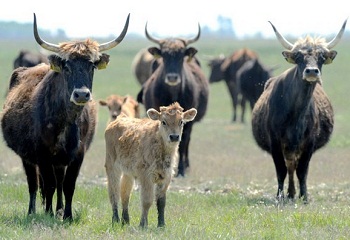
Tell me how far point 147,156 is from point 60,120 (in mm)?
1475

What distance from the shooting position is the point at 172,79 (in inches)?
681

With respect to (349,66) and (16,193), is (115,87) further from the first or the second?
(16,193)

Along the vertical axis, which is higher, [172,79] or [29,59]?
[172,79]

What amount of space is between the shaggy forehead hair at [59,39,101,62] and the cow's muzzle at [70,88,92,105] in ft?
1.93

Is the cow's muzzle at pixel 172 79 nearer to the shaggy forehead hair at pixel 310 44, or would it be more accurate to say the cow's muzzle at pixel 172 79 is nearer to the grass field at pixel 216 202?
the grass field at pixel 216 202

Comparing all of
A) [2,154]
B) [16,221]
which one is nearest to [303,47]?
[16,221]

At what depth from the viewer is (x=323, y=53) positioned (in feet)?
45.2

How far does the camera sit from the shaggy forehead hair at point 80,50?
1088 cm

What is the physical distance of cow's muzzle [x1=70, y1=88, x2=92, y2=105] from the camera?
10.4m

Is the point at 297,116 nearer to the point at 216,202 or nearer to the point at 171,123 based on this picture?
the point at 216,202

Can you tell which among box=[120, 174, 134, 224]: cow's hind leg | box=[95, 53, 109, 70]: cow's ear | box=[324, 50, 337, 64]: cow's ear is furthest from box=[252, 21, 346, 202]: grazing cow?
box=[95, 53, 109, 70]: cow's ear

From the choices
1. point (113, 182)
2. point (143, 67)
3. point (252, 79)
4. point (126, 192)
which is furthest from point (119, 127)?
point (143, 67)

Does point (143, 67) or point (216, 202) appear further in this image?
point (143, 67)

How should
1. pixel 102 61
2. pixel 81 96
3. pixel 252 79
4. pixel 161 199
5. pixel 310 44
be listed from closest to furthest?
pixel 161 199 < pixel 81 96 < pixel 102 61 < pixel 310 44 < pixel 252 79
